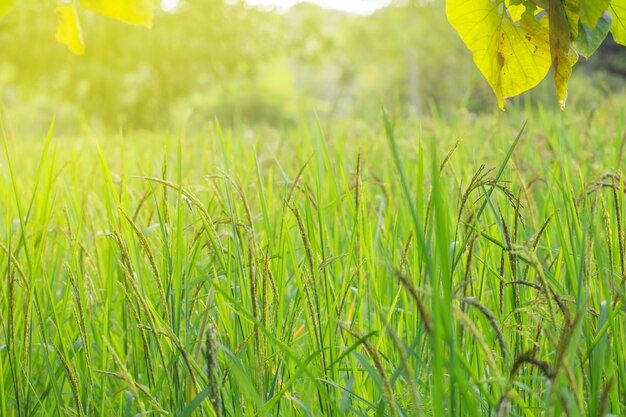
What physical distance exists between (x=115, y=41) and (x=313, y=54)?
20.2 feet

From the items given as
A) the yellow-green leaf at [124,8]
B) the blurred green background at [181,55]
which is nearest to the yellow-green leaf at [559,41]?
the yellow-green leaf at [124,8]

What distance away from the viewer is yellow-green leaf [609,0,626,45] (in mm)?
684

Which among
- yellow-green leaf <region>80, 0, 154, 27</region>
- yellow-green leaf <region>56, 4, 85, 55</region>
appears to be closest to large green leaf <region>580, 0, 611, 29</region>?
yellow-green leaf <region>80, 0, 154, 27</region>

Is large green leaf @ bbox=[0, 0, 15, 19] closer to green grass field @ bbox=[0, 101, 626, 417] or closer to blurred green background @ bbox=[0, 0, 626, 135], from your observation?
green grass field @ bbox=[0, 101, 626, 417]

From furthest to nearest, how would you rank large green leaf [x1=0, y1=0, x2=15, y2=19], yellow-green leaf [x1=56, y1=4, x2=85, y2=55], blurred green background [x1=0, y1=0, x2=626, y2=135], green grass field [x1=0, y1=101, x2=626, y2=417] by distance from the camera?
blurred green background [x1=0, y1=0, x2=626, y2=135] < yellow-green leaf [x1=56, y1=4, x2=85, y2=55] < large green leaf [x1=0, y1=0, x2=15, y2=19] < green grass field [x1=0, y1=101, x2=626, y2=417]

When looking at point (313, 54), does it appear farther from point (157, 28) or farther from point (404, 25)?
point (157, 28)

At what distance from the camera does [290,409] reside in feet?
2.56

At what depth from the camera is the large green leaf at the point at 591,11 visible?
620 mm

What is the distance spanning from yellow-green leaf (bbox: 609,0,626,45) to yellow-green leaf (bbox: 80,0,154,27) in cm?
57

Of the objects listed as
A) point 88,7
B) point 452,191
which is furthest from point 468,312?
point 88,7

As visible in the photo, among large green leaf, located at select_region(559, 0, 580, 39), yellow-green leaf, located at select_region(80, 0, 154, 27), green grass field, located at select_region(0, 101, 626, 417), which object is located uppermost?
yellow-green leaf, located at select_region(80, 0, 154, 27)

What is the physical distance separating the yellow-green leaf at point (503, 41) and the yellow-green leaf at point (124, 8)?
1.31 ft

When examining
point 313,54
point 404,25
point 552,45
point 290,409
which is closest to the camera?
point 552,45

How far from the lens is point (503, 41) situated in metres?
0.72
